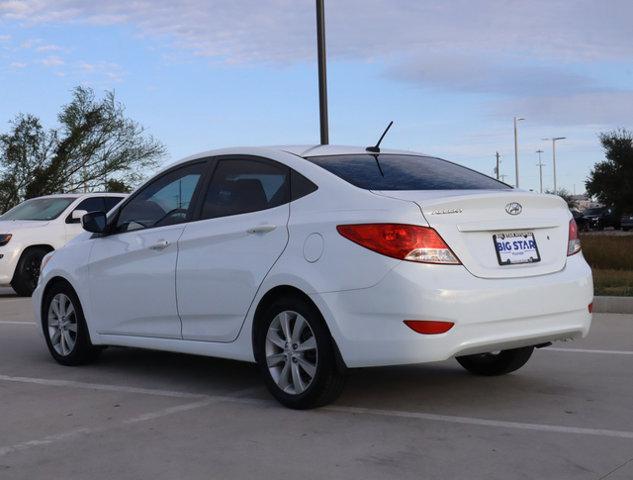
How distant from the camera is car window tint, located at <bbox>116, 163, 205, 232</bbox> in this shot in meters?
6.85

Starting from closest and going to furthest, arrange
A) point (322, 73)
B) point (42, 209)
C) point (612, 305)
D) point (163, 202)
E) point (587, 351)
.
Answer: point (163, 202) → point (587, 351) → point (612, 305) → point (322, 73) → point (42, 209)

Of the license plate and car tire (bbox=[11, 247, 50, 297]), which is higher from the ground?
the license plate

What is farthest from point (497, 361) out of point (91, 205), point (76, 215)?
point (91, 205)

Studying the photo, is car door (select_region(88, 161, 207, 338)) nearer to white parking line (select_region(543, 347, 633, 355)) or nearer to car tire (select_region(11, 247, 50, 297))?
white parking line (select_region(543, 347, 633, 355))

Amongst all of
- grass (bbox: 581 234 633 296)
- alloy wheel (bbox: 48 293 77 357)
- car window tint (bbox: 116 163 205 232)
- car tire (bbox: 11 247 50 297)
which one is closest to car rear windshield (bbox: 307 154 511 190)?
car window tint (bbox: 116 163 205 232)

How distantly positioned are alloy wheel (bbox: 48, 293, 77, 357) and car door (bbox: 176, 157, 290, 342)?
5.26ft

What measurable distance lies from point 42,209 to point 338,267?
37.5 feet

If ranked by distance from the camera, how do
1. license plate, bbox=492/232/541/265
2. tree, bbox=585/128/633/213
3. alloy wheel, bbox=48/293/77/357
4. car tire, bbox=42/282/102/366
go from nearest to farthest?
1. license plate, bbox=492/232/541/265
2. car tire, bbox=42/282/102/366
3. alloy wheel, bbox=48/293/77/357
4. tree, bbox=585/128/633/213

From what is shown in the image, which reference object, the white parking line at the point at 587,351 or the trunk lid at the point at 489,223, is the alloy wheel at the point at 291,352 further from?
the white parking line at the point at 587,351

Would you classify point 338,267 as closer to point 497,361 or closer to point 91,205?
point 497,361

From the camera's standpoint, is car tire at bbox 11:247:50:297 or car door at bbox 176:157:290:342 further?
car tire at bbox 11:247:50:297

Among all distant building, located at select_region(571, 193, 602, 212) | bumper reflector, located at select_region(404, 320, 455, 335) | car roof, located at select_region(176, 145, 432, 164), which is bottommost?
distant building, located at select_region(571, 193, 602, 212)

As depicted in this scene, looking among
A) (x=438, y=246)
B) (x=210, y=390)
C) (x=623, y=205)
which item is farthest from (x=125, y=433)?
(x=623, y=205)

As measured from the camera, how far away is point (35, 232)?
49.6 feet
